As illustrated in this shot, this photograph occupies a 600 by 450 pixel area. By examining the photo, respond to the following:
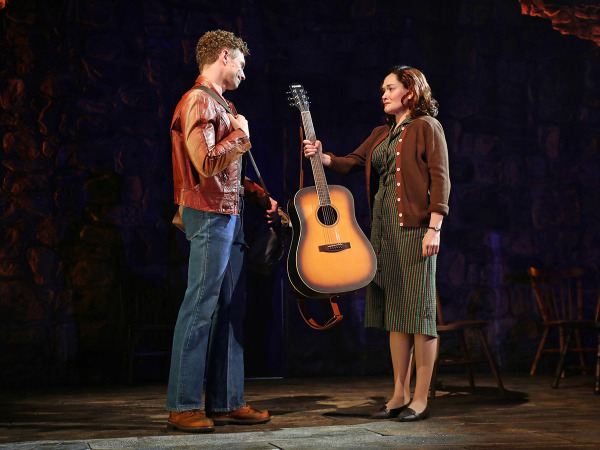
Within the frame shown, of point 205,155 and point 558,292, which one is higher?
point 205,155

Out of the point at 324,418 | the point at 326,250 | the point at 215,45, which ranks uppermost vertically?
the point at 215,45

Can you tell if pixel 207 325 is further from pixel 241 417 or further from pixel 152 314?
pixel 152 314

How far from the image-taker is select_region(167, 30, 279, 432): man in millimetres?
2924

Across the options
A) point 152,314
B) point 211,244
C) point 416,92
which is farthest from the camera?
point 152,314

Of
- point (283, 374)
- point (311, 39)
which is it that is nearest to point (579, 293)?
point (283, 374)

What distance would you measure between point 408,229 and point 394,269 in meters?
0.20

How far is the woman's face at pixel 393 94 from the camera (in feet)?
11.1

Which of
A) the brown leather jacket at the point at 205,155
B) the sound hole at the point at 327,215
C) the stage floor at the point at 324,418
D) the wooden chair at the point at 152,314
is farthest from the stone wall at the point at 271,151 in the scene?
the brown leather jacket at the point at 205,155

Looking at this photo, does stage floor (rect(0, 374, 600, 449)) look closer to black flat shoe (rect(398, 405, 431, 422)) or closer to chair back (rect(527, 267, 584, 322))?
black flat shoe (rect(398, 405, 431, 422))

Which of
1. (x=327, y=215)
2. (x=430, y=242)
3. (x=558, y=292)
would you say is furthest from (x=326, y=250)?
(x=558, y=292)

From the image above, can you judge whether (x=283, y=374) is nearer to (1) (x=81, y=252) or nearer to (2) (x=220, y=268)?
(1) (x=81, y=252)

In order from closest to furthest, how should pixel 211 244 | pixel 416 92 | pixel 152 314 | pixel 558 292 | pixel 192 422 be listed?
pixel 192 422, pixel 211 244, pixel 416 92, pixel 152 314, pixel 558 292

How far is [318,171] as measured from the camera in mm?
A: 3344

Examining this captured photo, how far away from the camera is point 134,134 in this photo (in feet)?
18.1
